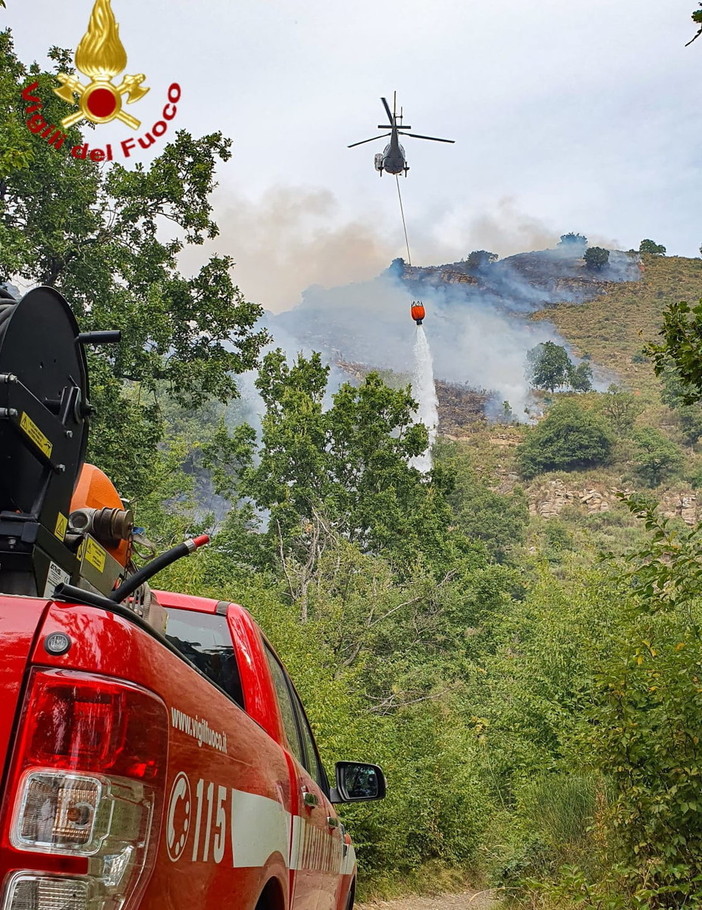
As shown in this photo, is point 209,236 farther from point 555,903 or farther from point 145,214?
point 555,903

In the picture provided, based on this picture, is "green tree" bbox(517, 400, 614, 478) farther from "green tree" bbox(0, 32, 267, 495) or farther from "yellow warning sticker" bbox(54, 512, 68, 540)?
"yellow warning sticker" bbox(54, 512, 68, 540)

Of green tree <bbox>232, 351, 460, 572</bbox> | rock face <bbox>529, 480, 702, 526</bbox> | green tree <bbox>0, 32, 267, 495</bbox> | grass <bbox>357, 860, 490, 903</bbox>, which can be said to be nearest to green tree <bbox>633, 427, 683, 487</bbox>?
rock face <bbox>529, 480, 702, 526</bbox>

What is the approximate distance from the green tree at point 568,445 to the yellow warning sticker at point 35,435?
13048 cm

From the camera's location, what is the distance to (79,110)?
950 inches

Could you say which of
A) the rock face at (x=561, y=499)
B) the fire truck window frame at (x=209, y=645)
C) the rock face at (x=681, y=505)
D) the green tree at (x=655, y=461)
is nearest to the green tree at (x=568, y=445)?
the rock face at (x=561, y=499)

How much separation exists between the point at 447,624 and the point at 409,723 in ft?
68.8

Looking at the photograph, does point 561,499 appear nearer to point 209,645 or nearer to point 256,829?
point 209,645

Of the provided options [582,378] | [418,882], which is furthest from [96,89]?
[582,378]

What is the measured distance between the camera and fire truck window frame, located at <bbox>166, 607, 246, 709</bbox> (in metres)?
3.62

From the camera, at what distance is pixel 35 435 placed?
2.62m

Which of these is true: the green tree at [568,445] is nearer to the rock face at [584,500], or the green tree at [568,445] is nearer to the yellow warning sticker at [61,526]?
the rock face at [584,500]

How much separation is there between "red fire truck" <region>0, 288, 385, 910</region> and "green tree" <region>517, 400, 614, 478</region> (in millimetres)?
129961

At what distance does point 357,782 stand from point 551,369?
17882cm

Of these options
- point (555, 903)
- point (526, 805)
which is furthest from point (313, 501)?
point (555, 903)
